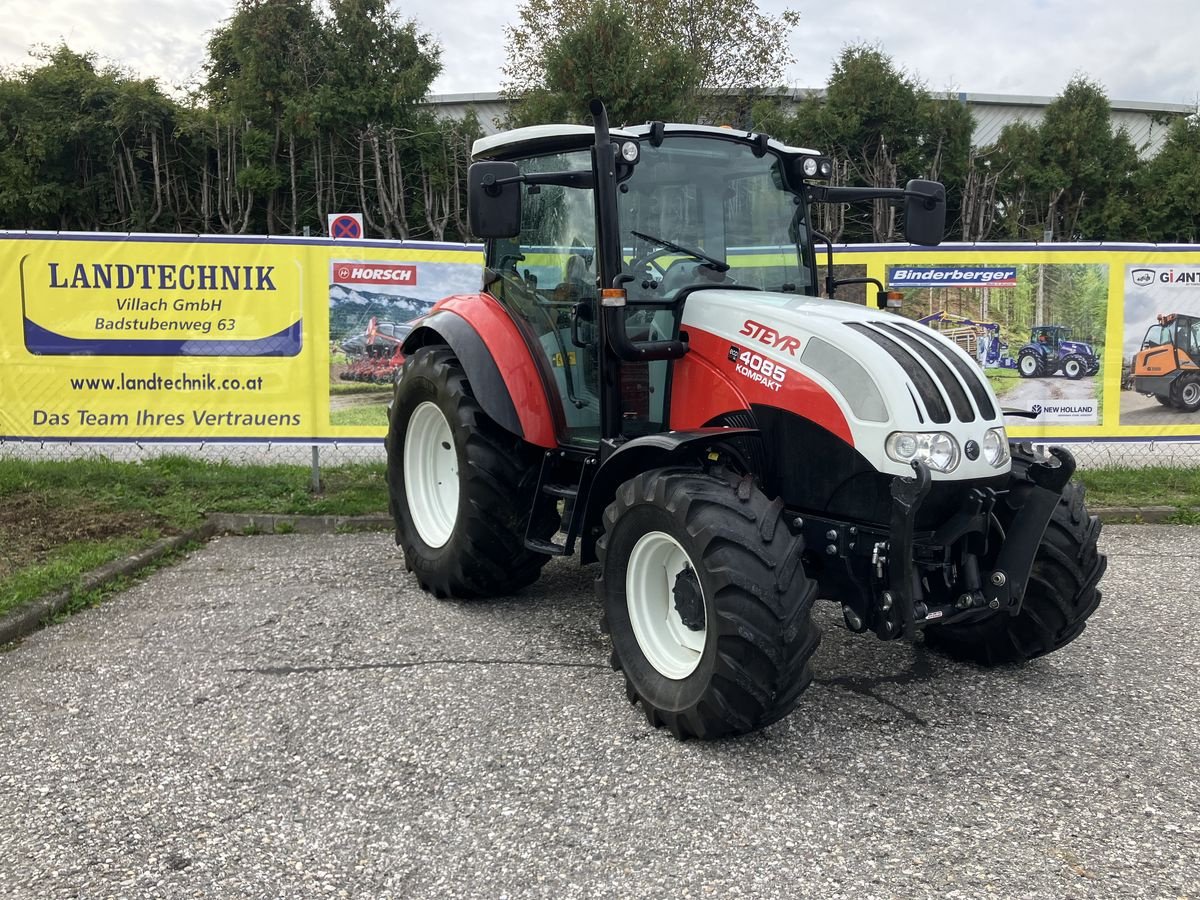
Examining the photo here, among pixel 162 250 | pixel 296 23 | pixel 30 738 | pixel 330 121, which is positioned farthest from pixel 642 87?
pixel 30 738

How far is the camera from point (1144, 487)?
28.5 feet

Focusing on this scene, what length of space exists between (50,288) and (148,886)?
6134 millimetres

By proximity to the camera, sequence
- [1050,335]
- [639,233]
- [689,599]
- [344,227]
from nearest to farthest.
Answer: [689,599], [639,233], [1050,335], [344,227]

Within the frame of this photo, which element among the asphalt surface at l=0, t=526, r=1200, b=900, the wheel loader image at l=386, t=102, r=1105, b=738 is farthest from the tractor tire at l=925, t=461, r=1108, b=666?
the asphalt surface at l=0, t=526, r=1200, b=900

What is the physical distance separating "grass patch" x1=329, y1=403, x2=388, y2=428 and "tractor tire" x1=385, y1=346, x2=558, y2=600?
1996mm

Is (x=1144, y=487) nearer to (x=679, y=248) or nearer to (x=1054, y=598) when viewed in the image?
(x=1054, y=598)

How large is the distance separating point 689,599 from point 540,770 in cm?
86

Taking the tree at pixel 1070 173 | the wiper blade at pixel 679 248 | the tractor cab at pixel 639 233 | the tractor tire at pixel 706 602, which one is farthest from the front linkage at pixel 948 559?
the tree at pixel 1070 173

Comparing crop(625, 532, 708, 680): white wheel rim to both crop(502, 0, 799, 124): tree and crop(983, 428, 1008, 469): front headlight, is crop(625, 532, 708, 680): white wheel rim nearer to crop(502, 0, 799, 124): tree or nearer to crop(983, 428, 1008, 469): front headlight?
crop(983, 428, 1008, 469): front headlight

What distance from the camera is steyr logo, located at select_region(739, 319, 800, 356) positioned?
4.13m

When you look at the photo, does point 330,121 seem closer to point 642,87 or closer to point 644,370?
point 642,87

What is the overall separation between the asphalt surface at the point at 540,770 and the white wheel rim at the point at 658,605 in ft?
1.00

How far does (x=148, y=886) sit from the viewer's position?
3004 mm

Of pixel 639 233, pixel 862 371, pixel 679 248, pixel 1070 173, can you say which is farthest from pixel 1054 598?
pixel 1070 173
